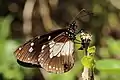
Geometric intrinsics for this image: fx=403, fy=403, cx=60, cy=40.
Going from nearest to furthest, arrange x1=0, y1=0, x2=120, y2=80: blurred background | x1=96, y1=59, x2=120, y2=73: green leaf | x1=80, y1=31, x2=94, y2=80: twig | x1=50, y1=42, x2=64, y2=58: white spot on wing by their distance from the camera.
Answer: x1=80, y1=31, x2=94, y2=80: twig < x1=96, y1=59, x2=120, y2=73: green leaf < x1=50, y1=42, x2=64, y2=58: white spot on wing < x1=0, y1=0, x2=120, y2=80: blurred background

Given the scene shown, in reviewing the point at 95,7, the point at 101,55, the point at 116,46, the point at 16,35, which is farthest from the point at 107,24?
the point at 116,46

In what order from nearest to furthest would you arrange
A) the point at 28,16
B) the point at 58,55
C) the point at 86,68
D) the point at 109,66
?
the point at 86,68, the point at 109,66, the point at 58,55, the point at 28,16

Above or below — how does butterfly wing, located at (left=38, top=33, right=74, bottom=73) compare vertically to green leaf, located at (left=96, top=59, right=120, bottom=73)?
above

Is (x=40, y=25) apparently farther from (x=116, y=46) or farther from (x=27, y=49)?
(x=27, y=49)

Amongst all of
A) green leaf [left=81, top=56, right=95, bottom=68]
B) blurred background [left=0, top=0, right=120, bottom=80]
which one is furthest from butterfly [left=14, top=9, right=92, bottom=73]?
blurred background [left=0, top=0, right=120, bottom=80]

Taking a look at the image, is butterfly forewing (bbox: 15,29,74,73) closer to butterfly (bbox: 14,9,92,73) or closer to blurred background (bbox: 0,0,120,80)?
butterfly (bbox: 14,9,92,73)

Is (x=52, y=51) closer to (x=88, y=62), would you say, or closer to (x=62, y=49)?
(x=62, y=49)

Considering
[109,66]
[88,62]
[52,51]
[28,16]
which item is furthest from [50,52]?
[28,16]
